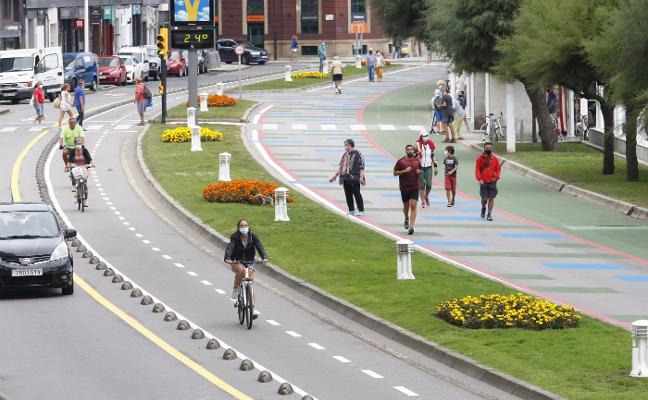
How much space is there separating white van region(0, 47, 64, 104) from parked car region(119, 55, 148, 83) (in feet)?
41.0

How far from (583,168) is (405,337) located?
84.7ft

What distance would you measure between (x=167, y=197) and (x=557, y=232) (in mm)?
9945

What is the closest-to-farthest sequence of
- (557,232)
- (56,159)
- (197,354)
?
1. (197,354)
2. (557,232)
3. (56,159)

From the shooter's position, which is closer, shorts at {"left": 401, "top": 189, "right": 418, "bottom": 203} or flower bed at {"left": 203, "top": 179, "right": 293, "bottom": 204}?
shorts at {"left": 401, "top": 189, "right": 418, "bottom": 203}

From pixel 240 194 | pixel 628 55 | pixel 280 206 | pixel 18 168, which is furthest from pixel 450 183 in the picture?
pixel 18 168

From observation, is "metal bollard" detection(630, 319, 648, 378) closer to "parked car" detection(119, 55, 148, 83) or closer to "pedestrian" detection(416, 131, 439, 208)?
"pedestrian" detection(416, 131, 439, 208)

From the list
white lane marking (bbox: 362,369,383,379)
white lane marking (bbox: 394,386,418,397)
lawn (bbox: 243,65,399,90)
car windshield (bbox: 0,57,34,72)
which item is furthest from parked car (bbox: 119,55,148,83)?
white lane marking (bbox: 394,386,418,397)

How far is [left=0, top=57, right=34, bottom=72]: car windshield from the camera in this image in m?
73.5

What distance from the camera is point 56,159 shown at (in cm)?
4731

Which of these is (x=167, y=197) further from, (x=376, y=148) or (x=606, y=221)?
(x=376, y=148)

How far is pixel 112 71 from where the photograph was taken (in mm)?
85562

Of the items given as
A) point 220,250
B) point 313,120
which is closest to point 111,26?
point 313,120

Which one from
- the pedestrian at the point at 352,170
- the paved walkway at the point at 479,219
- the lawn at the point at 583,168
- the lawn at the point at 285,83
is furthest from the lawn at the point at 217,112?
the pedestrian at the point at 352,170

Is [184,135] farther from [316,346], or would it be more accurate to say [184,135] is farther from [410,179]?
[316,346]
